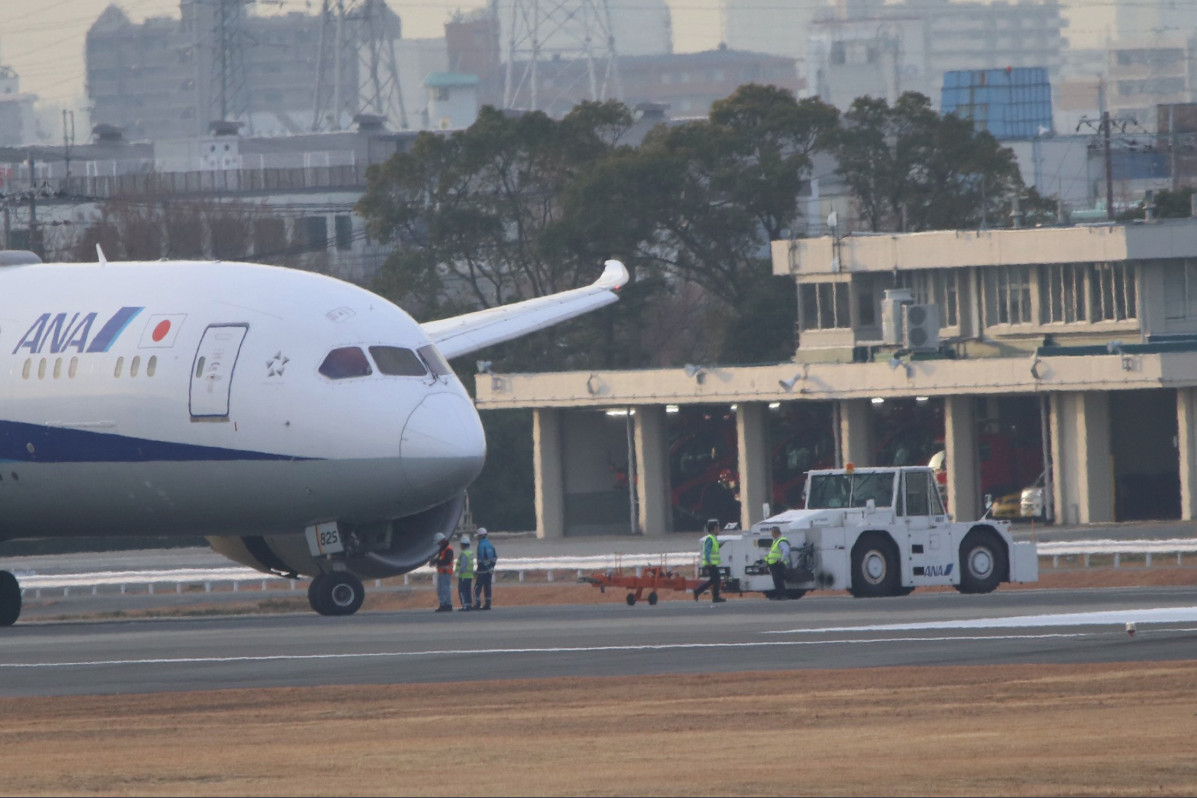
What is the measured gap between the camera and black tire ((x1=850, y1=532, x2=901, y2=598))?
3859cm

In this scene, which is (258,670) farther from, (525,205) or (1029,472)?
(525,205)

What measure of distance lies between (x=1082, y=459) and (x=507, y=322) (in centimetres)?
3164

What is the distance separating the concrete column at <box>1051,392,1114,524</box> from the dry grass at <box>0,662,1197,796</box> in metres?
50.3

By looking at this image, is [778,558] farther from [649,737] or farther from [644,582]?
[649,737]

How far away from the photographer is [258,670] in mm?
27016

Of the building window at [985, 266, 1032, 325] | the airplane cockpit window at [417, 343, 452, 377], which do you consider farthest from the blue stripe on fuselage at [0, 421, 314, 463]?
the building window at [985, 266, 1032, 325]

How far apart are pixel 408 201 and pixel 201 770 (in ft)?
263

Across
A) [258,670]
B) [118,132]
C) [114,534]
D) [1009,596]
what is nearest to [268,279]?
[114,534]

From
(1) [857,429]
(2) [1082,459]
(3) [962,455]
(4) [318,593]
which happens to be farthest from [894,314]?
(4) [318,593]

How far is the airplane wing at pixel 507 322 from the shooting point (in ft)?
147

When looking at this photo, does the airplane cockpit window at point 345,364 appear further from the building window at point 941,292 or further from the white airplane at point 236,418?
the building window at point 941,292

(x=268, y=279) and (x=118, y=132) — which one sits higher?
(x=118, y=132)

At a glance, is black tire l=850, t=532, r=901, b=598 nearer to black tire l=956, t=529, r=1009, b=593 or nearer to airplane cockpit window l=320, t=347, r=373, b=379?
black tire l=956, t=529, r=1009, b=593

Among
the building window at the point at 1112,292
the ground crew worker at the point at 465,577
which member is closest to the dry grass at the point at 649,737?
the ground crew worker at the point at 465,577
